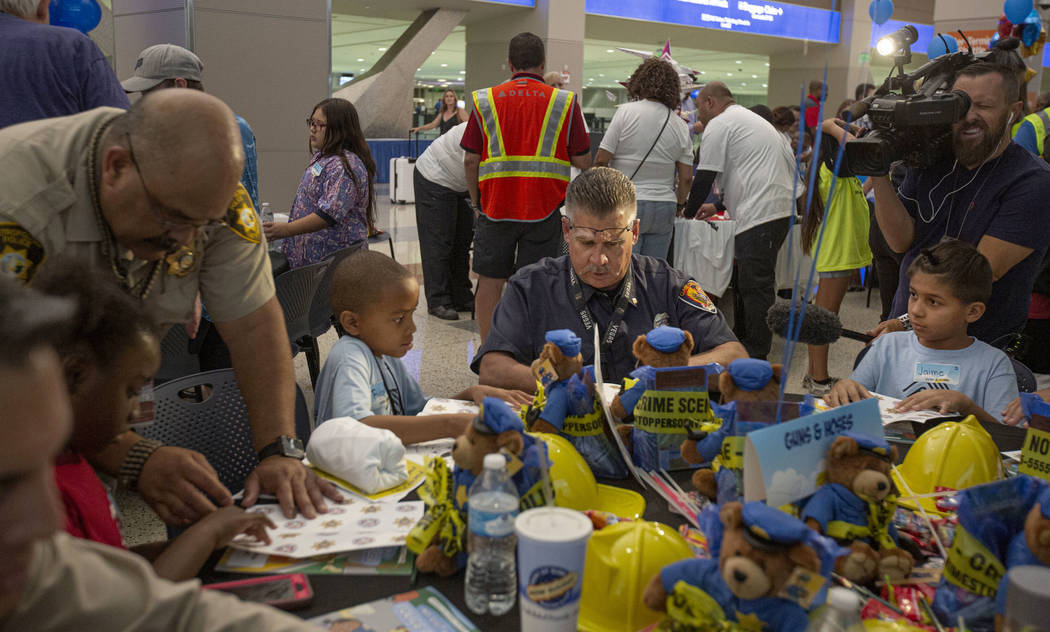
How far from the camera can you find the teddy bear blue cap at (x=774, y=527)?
0.75 meters

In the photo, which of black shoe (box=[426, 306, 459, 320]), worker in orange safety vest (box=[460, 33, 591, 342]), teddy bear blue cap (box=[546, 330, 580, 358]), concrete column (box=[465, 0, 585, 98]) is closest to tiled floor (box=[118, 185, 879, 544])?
black shoe (box=[426, 306, 459, 320])

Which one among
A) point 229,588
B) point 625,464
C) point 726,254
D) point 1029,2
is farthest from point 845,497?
point 726,254

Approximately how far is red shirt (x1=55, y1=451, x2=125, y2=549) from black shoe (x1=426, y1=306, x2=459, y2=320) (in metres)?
4.47

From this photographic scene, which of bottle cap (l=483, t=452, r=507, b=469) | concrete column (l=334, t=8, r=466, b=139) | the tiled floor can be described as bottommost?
the tiled floor

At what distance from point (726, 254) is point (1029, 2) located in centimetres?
193

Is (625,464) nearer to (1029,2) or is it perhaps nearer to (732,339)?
(732,339)

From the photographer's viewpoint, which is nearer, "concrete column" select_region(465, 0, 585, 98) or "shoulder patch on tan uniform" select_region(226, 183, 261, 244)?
"shoulder patch on tan uniform" select_region(226, 183, 261, 244)

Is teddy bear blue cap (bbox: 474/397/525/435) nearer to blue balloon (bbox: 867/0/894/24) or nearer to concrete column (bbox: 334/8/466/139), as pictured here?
blue balloon (bbox: 867/0/894/24)

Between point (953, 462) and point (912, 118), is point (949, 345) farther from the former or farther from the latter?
point (953, 462)

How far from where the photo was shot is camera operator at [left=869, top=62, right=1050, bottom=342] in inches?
87.8

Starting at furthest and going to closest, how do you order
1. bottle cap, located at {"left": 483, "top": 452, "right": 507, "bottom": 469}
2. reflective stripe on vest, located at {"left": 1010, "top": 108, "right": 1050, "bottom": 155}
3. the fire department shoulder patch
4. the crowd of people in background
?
reflective stripe on vest, located at {"left": 1010, "top": 108, "right": 1050, "bottom": 155} → the fire department shoulder patch → bottle cap, located at {"left": 483, "top": 452, "right": 507, "bottom": 469} → the crowd of people in background

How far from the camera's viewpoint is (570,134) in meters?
4.24

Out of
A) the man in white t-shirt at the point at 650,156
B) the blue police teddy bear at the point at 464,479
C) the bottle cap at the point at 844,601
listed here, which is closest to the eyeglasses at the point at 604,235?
the blue police teddy bear at the point at 464,479

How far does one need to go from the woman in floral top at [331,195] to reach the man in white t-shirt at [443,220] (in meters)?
1.29
